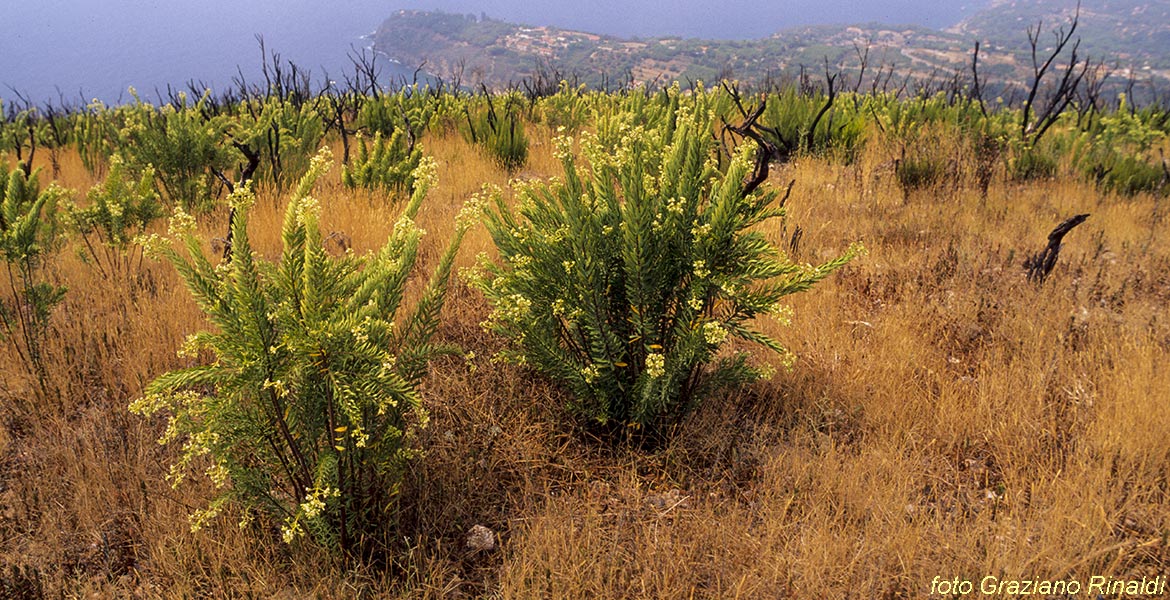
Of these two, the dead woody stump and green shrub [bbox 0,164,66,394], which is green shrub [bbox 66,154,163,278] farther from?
the dead woody stump

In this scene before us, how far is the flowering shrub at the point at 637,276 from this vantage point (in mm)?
2172

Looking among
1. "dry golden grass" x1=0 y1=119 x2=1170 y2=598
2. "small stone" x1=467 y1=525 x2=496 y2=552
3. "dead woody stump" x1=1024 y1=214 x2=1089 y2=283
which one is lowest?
"small stone" x1=467 y1=525 x2=496 y2=552

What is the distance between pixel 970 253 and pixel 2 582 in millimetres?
4639

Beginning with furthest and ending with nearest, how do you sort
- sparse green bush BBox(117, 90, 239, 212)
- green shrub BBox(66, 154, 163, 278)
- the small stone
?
sparse green bush BBox(117, 90, 239, 212) < green shrub BBox(66, 154, 163, 278) < the small stone

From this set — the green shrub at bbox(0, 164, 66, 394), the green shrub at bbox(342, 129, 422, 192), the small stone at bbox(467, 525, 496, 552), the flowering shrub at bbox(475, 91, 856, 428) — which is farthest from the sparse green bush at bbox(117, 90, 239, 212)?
the small stone at bbox(467, 525, 496, 552)

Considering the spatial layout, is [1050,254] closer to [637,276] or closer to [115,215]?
[637,276]

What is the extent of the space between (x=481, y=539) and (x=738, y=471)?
0.92 meters

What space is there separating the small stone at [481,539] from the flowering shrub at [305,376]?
0.25 m

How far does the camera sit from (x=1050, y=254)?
3520mm

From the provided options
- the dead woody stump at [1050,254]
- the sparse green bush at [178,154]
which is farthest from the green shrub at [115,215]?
the dead woody stump at [1050,254]

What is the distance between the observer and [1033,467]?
222cm

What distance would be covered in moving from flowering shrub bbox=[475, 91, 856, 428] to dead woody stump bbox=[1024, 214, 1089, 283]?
2.09 meters

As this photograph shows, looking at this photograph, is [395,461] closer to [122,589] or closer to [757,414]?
[122,589]

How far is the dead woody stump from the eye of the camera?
345 cm
